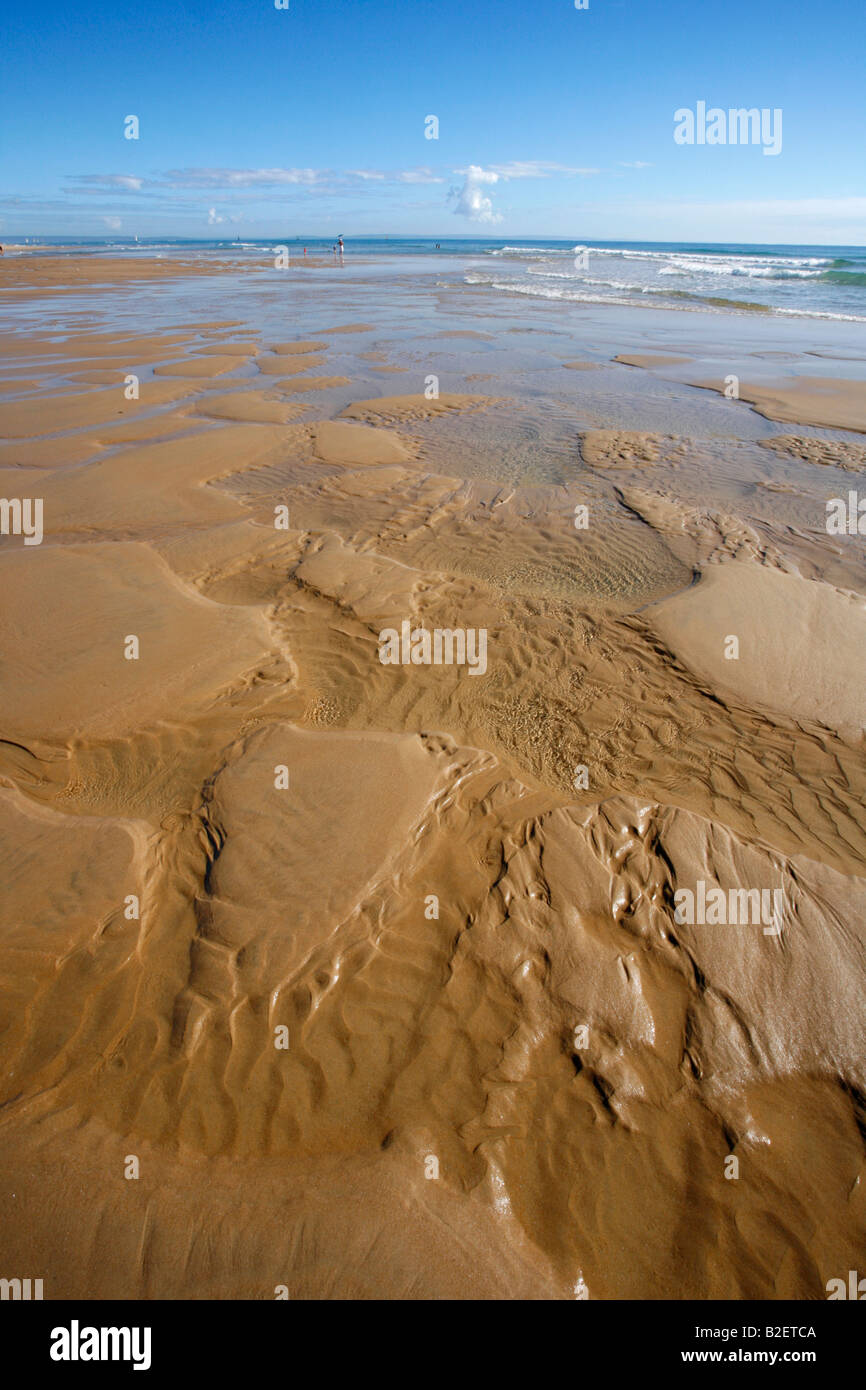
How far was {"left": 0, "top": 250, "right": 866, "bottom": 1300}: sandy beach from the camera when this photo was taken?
2338mm

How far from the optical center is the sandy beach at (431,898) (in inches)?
92.0

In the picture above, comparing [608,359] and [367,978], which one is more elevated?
[608,359]

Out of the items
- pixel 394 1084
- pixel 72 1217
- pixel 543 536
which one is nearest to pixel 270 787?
pixel 394 1084

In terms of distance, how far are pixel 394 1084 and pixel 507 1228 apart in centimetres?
66

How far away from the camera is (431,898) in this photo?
330cm

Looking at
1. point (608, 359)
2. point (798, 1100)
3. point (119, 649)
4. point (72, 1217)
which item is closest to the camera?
point (72, 1217)

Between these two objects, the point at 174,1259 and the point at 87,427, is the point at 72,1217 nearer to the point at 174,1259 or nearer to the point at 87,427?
the point at 174,1259

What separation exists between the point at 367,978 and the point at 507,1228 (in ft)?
3.64

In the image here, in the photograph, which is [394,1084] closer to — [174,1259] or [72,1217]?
[174,1259]

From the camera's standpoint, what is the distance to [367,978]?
9.83ft

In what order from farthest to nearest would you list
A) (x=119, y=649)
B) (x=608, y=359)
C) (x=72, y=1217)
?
(x=608, y=359) → (x=119, y=649) → (x=72, y=1217)

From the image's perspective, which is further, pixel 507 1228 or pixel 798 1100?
pixel 798 1100
